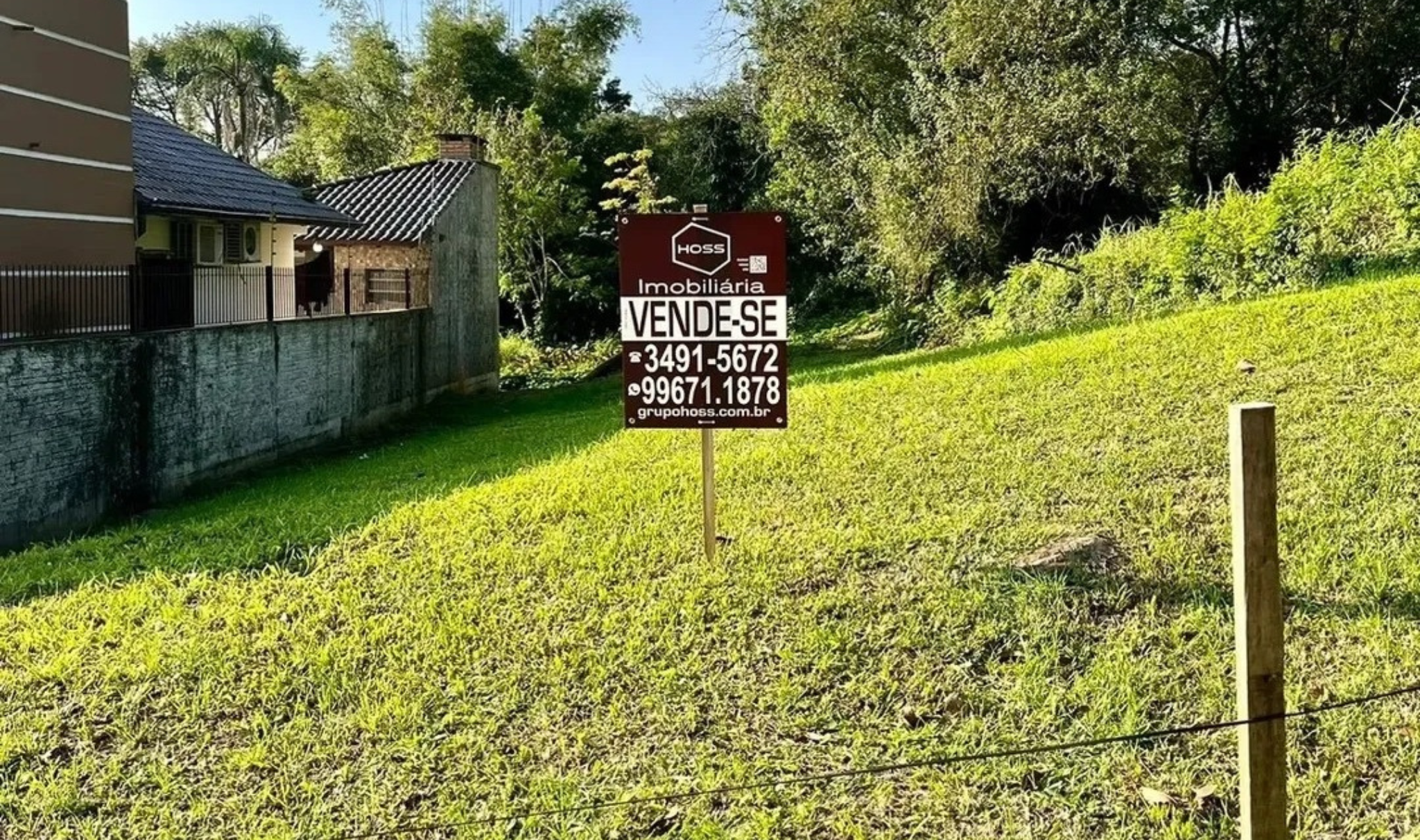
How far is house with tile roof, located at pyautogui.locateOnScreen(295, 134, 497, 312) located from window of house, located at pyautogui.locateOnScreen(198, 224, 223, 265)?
5.34 ft

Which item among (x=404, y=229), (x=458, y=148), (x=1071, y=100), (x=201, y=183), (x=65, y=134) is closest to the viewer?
(x=65, y=134)

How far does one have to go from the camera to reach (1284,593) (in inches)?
170

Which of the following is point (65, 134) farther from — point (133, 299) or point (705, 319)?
point (705, 319)

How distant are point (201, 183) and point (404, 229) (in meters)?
3.70

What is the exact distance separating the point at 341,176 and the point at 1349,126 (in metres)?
25.7

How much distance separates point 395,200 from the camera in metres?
19.7

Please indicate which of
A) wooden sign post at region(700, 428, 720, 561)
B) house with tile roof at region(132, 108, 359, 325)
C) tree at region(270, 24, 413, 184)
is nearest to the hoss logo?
wooden sign post at region(700, 428, 720, 561)

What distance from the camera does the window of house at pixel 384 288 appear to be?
18203 millimetres

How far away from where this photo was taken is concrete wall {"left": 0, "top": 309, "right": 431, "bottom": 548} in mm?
8875

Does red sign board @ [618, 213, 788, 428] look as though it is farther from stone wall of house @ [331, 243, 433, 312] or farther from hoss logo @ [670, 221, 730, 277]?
stone wall of house @ [331, 243, 433, 312]

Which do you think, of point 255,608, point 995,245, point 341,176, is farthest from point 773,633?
point 341,176

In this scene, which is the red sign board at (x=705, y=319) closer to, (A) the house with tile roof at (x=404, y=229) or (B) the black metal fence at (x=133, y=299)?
(B) the black metal fence at (x=133, y=299)

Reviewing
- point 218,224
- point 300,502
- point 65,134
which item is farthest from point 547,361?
point 300,502

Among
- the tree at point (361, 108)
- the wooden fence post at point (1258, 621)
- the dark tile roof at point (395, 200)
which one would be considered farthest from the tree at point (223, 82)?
the wooden fence post at point (1258, 621)
